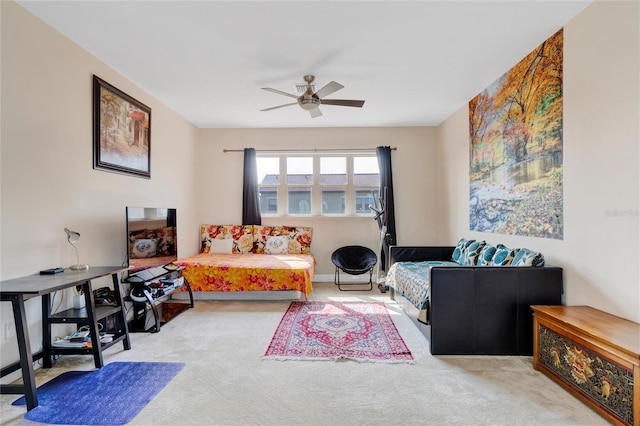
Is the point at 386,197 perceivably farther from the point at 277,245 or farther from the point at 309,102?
the point at 309,102

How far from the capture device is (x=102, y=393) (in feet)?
6.81

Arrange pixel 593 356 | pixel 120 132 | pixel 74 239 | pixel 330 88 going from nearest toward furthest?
pixel 593 356 < pixel 74 239 < pixel 330 88 < pixel 120 132

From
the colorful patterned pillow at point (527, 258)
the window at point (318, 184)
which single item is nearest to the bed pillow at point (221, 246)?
the window at point (318, 184)

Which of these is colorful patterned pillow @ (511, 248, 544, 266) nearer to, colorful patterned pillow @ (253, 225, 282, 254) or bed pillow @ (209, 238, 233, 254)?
colorful patterned pillow @ (253, 225, 282, 254)

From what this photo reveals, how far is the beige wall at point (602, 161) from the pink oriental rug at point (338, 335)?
151 cm

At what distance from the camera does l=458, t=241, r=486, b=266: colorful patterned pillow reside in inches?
139

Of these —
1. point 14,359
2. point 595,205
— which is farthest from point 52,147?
point 595,205

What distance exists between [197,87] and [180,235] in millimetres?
2256

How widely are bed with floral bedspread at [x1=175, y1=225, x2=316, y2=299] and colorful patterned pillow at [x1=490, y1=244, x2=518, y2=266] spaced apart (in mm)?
2182

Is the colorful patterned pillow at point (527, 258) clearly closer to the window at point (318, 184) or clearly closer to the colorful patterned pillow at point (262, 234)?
the window at point (318, 184)

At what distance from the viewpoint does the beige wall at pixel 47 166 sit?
2191 millimetres

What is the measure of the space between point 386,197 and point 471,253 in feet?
6.24

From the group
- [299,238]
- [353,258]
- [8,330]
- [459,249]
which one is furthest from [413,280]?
[8,330]

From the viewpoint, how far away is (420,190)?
17.8ft
